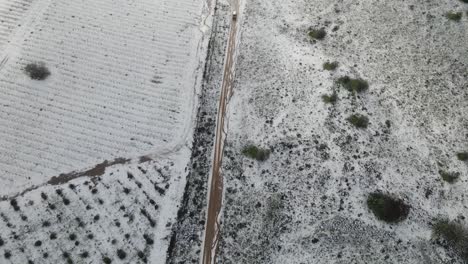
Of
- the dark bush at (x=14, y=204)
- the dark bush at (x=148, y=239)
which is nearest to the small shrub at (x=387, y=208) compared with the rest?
the dark bush at (x=148, y=239)

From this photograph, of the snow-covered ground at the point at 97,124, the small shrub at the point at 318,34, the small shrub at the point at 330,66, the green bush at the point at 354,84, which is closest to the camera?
the snow-covered ground at the point at 97,124

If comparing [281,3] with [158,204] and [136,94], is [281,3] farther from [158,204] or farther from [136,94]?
[158,204]

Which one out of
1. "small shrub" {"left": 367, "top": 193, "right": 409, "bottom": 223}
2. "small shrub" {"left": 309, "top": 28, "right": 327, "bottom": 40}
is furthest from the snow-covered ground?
"small shrub" {"left": 367, "top": 193, "right": 409, "bottom": 223}

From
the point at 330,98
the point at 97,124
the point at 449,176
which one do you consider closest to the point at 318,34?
the point at 330,98

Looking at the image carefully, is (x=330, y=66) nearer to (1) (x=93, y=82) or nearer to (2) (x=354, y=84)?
(2) (x=354, y=84)

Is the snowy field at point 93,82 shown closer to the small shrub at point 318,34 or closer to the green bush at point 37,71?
the green bush at point 37,71

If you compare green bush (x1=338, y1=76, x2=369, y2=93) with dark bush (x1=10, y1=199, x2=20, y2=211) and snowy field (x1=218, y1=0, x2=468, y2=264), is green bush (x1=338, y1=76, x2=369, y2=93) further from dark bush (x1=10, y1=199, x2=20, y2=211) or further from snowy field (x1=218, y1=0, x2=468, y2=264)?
dark bush (x1=10, y1=199, x2=20, y2=211)
